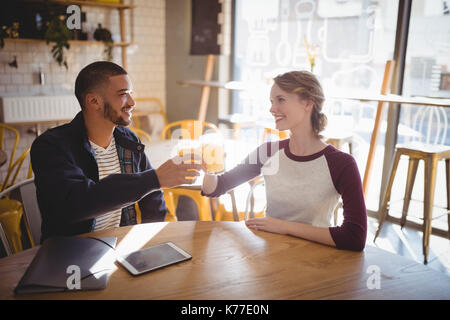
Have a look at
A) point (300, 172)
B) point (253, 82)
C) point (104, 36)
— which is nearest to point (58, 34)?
point (104, 36)

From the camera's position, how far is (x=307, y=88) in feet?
5.27

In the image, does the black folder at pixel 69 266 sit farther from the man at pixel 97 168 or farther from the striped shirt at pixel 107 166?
the striped shirt at pixel 107 166

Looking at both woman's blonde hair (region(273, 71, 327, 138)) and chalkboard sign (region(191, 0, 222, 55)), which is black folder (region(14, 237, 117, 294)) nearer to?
woman's blonde hair (region(273, 71, 327, 138))

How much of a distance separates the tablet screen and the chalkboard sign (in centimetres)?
397

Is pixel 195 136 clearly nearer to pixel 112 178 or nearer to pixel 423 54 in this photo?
pixel 423 54

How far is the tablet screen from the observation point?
107 cm

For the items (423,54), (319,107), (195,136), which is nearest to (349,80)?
(423,54)

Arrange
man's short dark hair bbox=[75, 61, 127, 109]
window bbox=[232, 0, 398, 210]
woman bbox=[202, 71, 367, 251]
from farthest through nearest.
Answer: window bbox=[232, 0, 398, 210]
man's short dark hair bbox=[75, 61, 127, 109]
woman bbox=[202, 71, 367, 251]

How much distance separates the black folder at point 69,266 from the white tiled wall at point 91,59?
374 cm

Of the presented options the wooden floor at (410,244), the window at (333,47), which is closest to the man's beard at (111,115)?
the window at (333,47)

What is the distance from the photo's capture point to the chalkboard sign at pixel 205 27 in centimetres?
480

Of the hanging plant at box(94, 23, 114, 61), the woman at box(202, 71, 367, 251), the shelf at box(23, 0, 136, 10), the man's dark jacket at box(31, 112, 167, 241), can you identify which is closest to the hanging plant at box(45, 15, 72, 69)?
the shelf at box(23, 0, 136, 10)

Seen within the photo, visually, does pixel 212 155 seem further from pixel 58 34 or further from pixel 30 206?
pixel 58 34
